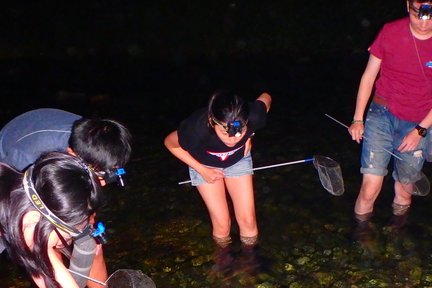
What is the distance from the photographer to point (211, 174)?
4426mm

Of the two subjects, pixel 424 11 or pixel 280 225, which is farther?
pixel 280 225

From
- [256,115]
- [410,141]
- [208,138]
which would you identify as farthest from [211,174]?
[410,141]

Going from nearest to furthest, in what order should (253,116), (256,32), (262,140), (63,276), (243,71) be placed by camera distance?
(63,276) < (253,116) < (262,140) < (243,71) < (256,32)

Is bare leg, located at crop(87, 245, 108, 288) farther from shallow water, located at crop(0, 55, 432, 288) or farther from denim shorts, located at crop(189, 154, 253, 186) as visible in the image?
denim shorts, located at crop(189, 154, 253, 186)

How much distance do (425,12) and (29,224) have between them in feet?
10.5

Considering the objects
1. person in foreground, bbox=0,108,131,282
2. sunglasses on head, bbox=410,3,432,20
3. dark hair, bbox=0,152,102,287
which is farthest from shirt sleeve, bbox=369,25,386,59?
dark hair, bbox=0,152,102,287

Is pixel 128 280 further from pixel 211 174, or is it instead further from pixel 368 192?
pixel 368 192

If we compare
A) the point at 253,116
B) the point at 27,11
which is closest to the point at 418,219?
the point at 253,116

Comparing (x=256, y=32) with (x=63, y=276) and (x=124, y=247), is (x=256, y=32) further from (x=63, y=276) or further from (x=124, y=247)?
(x=63, y=276)

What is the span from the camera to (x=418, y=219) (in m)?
5.46

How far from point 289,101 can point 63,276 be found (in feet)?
25.4

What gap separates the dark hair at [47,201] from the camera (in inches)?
100

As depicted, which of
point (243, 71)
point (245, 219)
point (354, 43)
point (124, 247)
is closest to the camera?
point (245, 219)

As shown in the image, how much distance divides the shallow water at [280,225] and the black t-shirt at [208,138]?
3.92 ft
